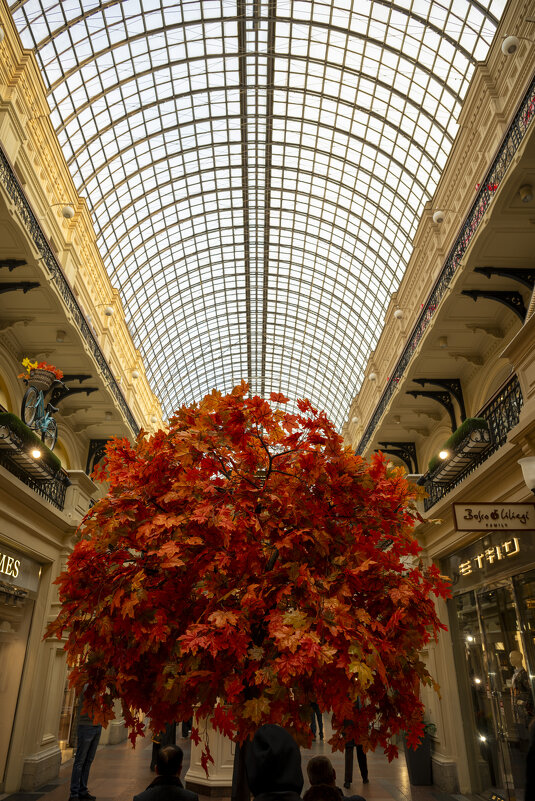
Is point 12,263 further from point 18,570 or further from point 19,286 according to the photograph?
point 18,570

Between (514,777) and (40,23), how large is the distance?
18.9m

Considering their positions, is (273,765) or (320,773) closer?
(273,765)

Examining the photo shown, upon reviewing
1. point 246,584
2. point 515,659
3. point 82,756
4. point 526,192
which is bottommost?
point 82,756

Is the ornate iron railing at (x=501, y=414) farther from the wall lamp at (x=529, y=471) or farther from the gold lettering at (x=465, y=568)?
the wall lamp at (x=529, y=471)

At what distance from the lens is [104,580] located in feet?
12.1

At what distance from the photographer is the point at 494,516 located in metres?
6.05

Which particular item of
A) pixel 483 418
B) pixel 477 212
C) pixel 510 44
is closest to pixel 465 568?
pixel 483 418

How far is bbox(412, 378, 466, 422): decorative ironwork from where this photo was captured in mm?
13045

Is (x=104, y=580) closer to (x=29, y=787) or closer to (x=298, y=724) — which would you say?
(x=298, y=724)

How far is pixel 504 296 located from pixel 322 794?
339 inches

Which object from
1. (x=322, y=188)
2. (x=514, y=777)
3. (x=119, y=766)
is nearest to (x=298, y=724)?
(x=514, y=777)

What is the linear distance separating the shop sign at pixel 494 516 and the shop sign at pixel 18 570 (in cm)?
722

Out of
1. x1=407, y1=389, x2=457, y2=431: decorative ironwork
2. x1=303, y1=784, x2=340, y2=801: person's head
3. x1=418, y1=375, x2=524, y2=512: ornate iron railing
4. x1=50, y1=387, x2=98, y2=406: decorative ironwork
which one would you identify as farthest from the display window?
x1=50, y1=387, x2=98, y2=406: decorative ironwork

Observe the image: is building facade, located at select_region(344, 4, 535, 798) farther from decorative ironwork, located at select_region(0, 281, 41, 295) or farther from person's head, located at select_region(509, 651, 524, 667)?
decorative ironwork, located at select_region(0, 281, 41, 295)
